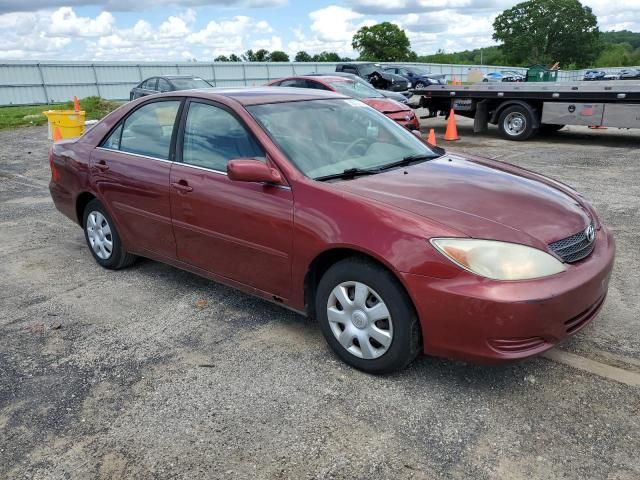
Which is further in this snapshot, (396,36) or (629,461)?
(396,36)

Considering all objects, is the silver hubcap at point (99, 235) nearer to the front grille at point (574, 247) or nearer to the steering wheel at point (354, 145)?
the steering wheel at point (354, 145)

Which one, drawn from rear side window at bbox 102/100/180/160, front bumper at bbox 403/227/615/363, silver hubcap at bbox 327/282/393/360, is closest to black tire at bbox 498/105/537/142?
rear side window at bbox 102/100/180/160

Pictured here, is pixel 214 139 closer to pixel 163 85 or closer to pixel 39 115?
pixel 163 85

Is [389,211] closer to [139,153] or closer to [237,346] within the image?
[237,346]

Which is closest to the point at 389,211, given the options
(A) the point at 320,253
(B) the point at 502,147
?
(A) the point at 320,253

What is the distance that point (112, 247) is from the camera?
498 centimetres

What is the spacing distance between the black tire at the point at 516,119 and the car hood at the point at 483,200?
9.37 meters

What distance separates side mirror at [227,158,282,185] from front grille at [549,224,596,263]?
161cm

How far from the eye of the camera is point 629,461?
2514 mm

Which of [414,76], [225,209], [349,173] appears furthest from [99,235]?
[414,76]

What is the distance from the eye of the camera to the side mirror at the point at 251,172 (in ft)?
11.1

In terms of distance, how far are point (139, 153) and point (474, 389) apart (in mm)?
3063

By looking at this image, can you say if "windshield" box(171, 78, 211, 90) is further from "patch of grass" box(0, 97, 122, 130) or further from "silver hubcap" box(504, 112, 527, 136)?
"silver hubcap" box(504, 112, 527, 136)

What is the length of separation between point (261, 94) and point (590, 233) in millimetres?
2419
